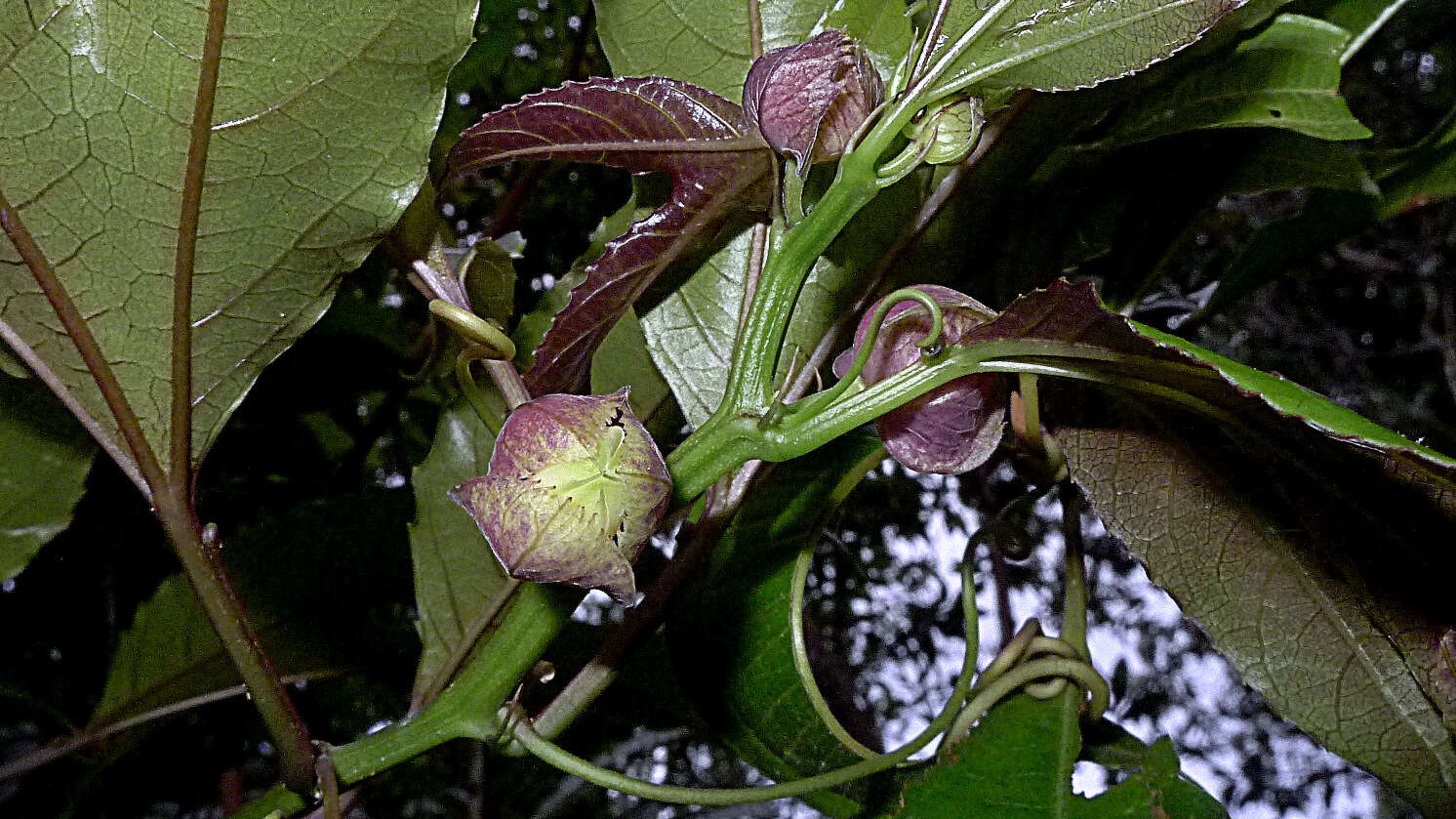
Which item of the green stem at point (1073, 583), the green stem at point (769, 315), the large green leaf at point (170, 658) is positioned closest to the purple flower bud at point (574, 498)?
the green stem at point (769, 315)

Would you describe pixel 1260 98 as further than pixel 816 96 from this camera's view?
Yes

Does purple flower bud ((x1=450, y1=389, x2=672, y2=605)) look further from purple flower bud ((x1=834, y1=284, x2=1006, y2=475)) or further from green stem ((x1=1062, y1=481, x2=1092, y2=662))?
green stem ((x1=1062, y1=481, x2=1092, y2=662))

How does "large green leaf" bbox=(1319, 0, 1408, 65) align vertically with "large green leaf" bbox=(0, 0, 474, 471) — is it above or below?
above

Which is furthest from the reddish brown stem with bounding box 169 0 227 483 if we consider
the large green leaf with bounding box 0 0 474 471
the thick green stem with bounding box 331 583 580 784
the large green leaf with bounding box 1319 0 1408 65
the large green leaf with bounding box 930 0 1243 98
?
the large green leaf with bounding box 1319 0 1408 65

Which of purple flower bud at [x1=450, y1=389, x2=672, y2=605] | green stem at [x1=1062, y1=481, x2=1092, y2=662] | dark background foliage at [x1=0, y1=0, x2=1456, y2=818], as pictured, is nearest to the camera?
purple flower bud at [x1=450, y1=389, x2=672, y2=605]

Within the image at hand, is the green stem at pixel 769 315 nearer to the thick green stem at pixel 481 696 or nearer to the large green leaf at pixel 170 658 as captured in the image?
the thick green stem at pixel 481 696

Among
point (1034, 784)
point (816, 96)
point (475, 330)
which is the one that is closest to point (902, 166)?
point (816, 96)

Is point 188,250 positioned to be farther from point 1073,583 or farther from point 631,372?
point 1073,583
